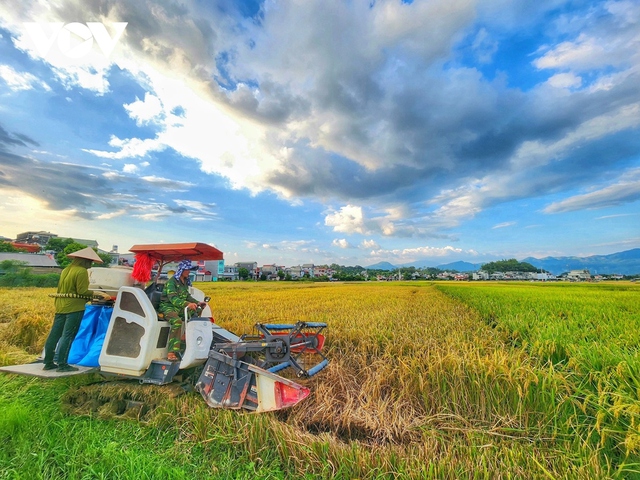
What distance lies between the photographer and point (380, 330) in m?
6.41

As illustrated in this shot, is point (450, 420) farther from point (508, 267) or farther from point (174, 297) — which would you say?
point (508, 267)

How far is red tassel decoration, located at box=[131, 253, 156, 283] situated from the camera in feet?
16.7

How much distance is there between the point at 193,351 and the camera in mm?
4027

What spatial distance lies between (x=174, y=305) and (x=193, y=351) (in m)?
0.93

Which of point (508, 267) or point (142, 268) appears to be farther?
point (508, 267)

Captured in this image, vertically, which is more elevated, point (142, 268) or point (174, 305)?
point (142, 268)

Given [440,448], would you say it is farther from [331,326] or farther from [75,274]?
[75,274]

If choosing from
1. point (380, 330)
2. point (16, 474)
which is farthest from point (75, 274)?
point (380, 330)

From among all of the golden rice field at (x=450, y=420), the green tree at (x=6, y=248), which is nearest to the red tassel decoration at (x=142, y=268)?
the golden rice field at (x=450, y=420)

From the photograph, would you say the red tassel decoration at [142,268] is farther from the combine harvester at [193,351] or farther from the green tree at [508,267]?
the green tree at [508,267]

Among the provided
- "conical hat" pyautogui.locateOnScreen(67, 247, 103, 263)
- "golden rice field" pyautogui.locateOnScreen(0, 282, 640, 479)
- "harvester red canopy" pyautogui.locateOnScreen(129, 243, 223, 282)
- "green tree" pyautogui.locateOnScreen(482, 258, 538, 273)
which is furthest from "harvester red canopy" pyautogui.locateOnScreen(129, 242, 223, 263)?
"green tree" pyautogui.locateOnScreen(482, 258, 538, 273)

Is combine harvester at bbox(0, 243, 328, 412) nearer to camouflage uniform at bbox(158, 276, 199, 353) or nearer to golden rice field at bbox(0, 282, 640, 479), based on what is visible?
camouflage uniform at bbox(158, 276, 199, 353)

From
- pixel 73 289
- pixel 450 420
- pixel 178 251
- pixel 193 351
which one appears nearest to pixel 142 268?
pixel 178 251

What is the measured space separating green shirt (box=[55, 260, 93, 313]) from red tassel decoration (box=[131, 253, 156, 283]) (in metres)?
0.86
